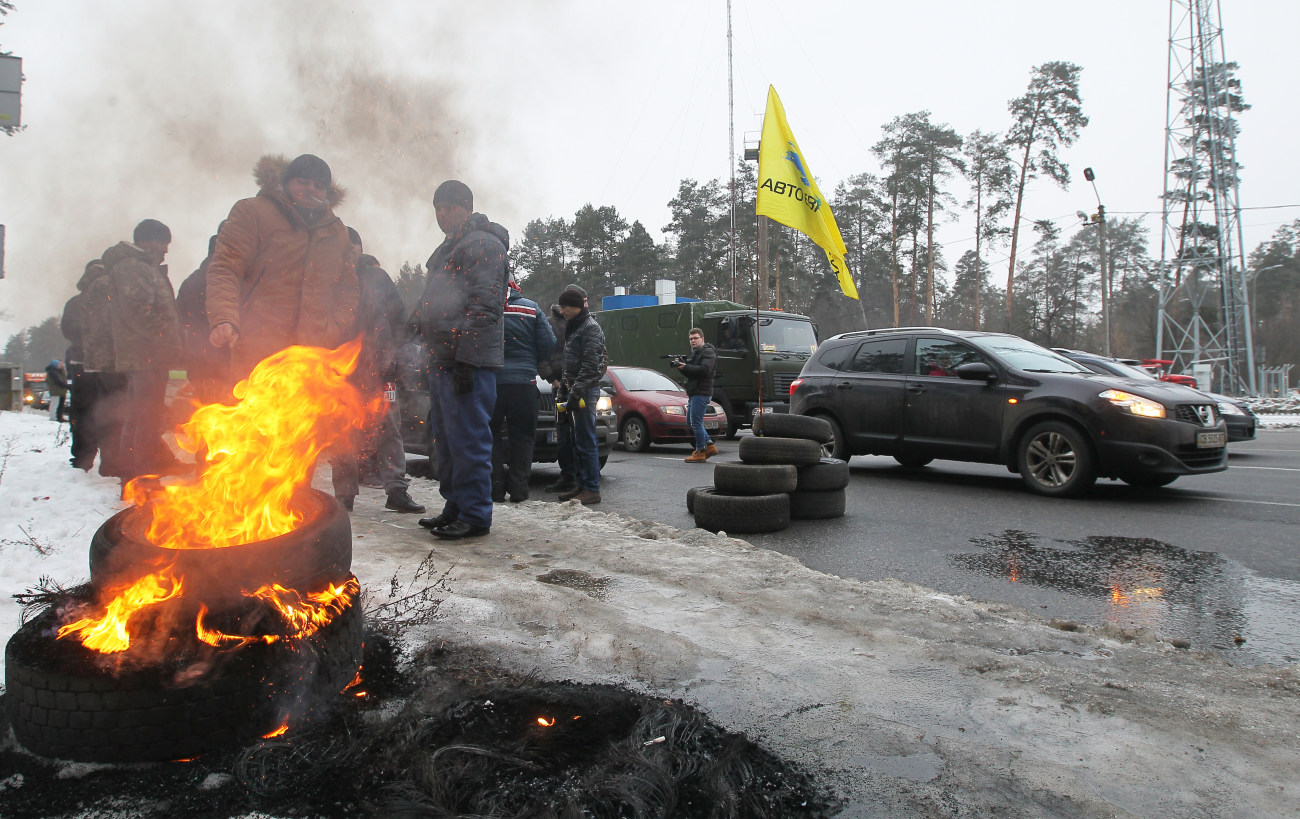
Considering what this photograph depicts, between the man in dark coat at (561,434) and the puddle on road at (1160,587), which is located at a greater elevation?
the man in dark coat at (561,434)

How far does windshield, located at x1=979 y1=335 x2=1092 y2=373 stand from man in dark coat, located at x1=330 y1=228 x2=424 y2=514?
6446 millimetres

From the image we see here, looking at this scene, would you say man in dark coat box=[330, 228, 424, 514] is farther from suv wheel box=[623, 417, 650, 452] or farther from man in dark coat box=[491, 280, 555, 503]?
suv wheel box=[623, 417, 650, 452]

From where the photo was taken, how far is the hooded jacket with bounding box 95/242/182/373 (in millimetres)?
5949

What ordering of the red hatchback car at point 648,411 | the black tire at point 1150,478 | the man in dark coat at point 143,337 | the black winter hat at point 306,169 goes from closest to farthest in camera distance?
1. the black winter hat at point 306,169
2. the man in dark coat at point 143,337
3. the black tire at point 1150,478
4. the red hatchback car at point 648,411

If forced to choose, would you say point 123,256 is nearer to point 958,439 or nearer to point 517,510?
point 517,510

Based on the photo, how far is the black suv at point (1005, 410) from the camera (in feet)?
24.0

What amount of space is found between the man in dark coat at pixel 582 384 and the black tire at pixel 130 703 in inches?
203

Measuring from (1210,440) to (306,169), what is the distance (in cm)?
817

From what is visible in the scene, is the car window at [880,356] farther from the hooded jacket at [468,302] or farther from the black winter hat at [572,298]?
the hooded jacket at [468,302]

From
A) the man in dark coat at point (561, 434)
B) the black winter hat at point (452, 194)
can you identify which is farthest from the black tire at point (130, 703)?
the man in dark coat at point (561, 434)

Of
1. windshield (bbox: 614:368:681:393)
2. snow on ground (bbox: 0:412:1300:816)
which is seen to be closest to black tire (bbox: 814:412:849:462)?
windshield (bbox: 614:368:681:393)

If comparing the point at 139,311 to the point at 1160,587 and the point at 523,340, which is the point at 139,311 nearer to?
the point at 523,340

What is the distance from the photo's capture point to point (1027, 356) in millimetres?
8672

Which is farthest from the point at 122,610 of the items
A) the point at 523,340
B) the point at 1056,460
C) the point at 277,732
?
the point at 1056,460
